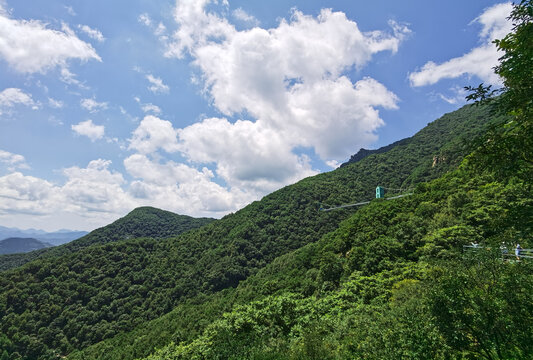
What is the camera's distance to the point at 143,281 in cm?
9669

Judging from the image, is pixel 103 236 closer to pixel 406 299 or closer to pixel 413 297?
pixel 406 299

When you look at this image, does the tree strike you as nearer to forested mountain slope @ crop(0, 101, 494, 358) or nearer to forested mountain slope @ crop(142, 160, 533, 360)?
forested mountain slope @ crop(142, 160, 533, 360)

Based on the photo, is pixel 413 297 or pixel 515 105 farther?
pixel 413 297

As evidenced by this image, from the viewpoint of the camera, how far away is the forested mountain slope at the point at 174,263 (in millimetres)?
75062

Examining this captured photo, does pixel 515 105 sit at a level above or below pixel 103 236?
below

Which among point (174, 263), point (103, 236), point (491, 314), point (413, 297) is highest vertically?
A: point (103, 236)

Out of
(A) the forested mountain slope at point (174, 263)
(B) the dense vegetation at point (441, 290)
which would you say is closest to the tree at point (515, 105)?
(B) the dense vegetation at point (441, 290)

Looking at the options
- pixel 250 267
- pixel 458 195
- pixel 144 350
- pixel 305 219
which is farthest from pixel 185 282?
pixel 458 195

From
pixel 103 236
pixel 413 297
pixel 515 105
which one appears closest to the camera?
→ pixel 515 105

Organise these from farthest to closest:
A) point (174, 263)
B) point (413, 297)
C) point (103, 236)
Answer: point (103, 236), point (174, 263), point (413, 297)

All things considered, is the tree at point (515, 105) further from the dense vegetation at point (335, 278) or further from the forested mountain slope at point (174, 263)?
the forested mountain slope at point (174, 263)

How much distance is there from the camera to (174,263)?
4166 inches

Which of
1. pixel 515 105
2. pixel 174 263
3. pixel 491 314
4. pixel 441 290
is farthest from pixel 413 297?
pixel 174 263

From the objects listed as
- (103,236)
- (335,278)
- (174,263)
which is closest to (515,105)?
(335,278)
